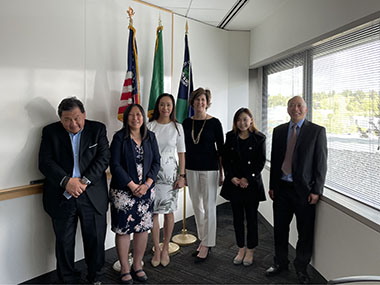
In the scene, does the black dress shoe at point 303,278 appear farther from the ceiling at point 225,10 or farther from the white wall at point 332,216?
the ceiling at point 225,10

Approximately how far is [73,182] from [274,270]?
1818mm

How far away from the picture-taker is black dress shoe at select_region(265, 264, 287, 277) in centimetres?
270

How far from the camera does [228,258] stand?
10.0 ft

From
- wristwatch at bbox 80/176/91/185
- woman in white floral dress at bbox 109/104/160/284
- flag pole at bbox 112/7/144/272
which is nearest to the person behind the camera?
wristwatch at bbox 80/176/91/185

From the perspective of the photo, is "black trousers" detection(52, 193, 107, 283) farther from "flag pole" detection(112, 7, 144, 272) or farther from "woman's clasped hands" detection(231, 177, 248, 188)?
"woman's clasped hands" detection(231, 177, 248, 188)

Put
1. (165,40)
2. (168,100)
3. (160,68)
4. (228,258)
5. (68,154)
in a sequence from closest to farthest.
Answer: (68,154) < (168,100) < (228,258) < (160,68) < (165,40)

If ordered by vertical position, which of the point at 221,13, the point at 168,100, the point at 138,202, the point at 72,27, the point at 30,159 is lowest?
the point at 138,202

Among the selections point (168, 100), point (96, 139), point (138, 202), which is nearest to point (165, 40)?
point (168, 100)

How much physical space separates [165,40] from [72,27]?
1.28 meters

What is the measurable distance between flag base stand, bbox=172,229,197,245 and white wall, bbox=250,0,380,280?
3.42 ft

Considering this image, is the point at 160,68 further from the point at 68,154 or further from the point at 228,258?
the point at 228,258

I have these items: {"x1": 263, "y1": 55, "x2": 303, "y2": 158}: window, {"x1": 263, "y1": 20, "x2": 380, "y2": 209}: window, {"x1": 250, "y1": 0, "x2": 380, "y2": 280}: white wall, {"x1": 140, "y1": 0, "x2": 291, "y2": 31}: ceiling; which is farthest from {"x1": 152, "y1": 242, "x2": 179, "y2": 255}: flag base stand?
{"x1": 140, "y1": 0, "x2": 291, "y2": 31}: ceiling

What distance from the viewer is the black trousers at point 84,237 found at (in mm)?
2400

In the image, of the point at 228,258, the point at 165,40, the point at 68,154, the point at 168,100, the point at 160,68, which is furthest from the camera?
the point at 165,40
